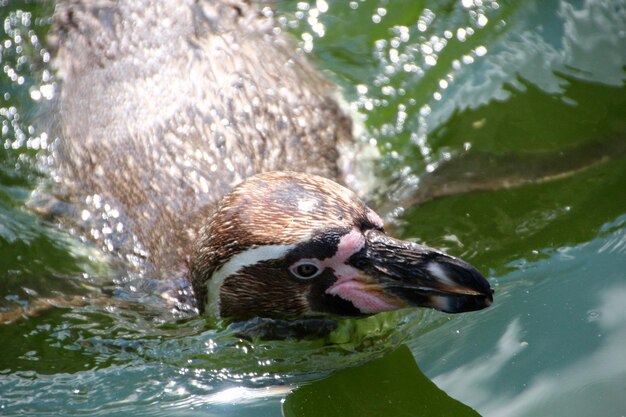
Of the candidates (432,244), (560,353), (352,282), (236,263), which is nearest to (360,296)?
(352,282)

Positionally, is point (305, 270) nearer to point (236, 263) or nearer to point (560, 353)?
point (236, 263)

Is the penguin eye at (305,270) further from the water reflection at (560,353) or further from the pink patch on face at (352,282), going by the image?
the water reflection at (560,353)

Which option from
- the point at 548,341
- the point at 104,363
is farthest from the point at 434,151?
the point at 104,363

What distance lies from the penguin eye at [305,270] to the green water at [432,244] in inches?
21.0

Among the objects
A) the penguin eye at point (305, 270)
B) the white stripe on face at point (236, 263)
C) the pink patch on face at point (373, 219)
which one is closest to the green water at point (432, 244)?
the white stripe on face at point (236, 263)

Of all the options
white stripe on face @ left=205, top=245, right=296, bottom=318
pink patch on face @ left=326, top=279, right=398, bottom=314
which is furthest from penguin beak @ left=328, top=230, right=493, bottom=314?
white stripe on face @ left=205, top=245, right=296, bottom=318

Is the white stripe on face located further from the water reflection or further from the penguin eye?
the water reflection

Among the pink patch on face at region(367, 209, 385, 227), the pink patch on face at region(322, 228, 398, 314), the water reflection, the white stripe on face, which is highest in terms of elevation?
the pink patch on face at region(367, 209, 385, 227)

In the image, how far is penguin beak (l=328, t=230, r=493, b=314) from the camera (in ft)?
11.4

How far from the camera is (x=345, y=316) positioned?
393 cm

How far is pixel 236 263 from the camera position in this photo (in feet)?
12.5

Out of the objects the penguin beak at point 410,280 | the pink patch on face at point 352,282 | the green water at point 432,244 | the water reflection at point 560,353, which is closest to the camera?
the penguin beak at point 410,280

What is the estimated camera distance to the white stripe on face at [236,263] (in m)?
3.68

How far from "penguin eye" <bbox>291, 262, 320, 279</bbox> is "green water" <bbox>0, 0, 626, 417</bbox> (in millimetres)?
535
